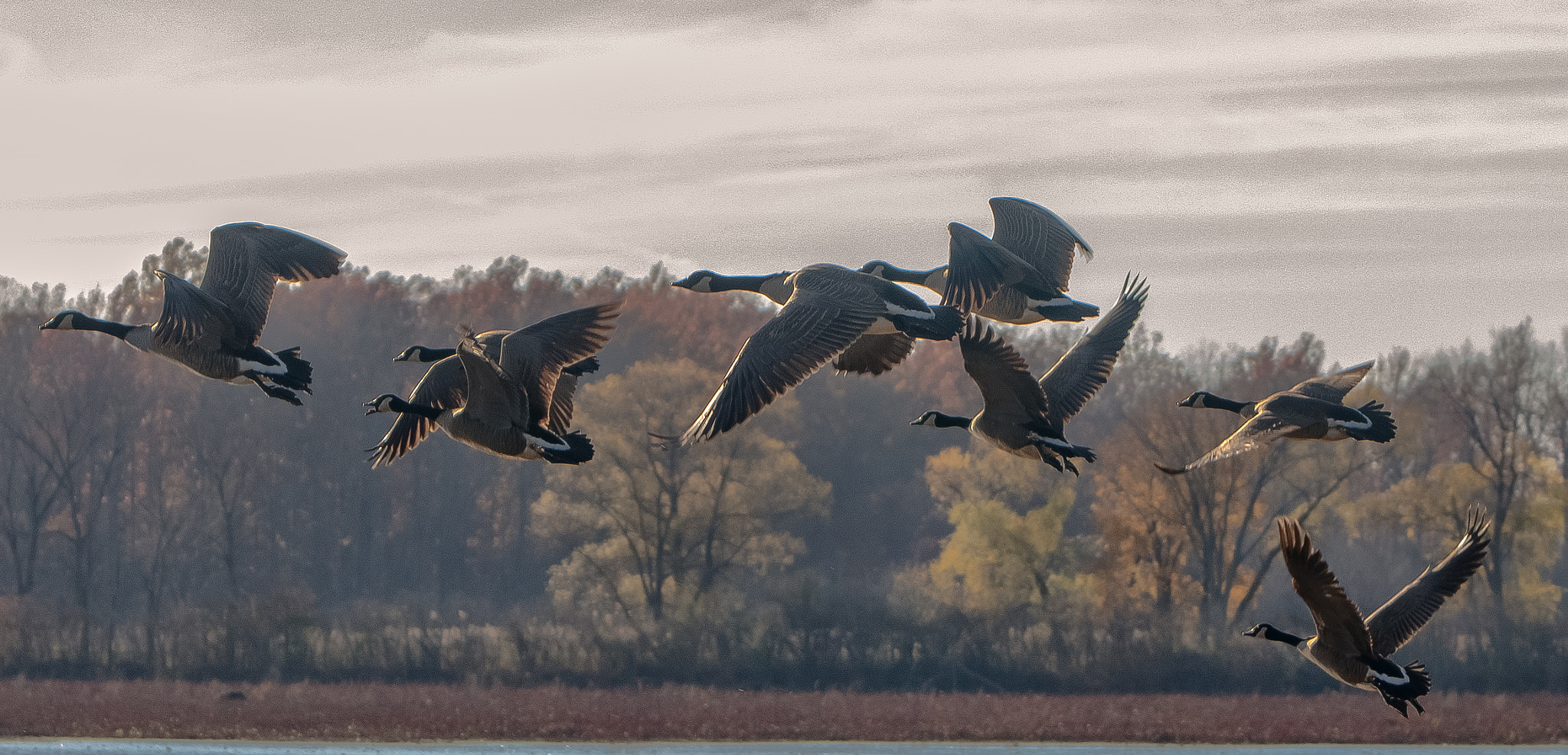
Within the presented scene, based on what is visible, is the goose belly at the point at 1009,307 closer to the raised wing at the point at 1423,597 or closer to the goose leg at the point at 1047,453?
the goose leg at the point at 1047,453

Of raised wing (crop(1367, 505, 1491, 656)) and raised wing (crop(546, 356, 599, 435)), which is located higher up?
raised wing (crop(546, 356, 599, 435))

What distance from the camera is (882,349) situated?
1619 cm

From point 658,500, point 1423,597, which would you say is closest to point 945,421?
point 1423,597

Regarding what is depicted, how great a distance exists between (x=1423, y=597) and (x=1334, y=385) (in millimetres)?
2220

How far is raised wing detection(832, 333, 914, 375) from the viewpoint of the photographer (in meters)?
16.1

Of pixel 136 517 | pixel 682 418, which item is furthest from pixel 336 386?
pixel 682 418

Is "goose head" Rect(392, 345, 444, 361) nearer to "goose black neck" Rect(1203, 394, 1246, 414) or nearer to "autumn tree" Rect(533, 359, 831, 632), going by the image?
"goose black neck" Rect(1203, 394, 1246, 414)

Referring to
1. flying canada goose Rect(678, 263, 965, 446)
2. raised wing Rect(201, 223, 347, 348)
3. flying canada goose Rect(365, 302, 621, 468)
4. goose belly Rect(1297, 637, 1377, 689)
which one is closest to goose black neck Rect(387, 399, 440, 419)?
flying canada goose Rect(365, 302, 621, 468)

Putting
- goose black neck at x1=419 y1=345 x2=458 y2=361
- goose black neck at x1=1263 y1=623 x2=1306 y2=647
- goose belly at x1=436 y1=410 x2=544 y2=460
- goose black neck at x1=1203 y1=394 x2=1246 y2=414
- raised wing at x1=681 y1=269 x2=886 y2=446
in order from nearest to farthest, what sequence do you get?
raised wing at x1=681 y1=269 x2=886 y2=446 < goose belly at x1=436 y1=410 x2=544 y2=460 < goose black neck at x1=419 y1=345 x2=458 y2=361 < goose black neck at x1=1263 y1=623 x2=1306 y2=647 < goose black neck at x1=1203 y1=394 x2=1246 y2=414

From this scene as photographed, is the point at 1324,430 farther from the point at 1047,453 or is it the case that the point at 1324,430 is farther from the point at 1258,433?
the point at 1047,453

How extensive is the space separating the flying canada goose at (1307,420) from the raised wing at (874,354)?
8.64ft

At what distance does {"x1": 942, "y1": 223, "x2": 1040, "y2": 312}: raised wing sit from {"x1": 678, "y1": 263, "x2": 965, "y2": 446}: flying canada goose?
582 millimetres

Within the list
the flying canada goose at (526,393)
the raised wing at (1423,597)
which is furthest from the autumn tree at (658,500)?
the flying canada goose at (526,393)

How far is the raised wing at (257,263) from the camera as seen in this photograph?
15625 millimetres
